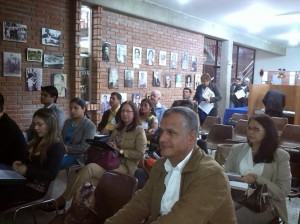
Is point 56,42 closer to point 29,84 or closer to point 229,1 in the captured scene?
point 29,84

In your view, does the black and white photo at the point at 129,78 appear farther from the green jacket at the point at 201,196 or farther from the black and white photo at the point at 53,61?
the green jacket at the point at 201,196

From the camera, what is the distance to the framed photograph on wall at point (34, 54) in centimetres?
472

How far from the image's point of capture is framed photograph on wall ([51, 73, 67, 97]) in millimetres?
5114

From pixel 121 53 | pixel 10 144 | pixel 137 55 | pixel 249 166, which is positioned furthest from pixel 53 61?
pixel 249 166

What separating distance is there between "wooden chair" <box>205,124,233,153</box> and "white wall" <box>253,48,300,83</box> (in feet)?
32.8

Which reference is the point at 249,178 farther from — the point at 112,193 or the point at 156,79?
the point at 156,79

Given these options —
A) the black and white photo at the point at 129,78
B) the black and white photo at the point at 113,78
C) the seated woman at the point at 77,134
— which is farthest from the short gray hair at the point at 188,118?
the black and white photo at the point at 129,78

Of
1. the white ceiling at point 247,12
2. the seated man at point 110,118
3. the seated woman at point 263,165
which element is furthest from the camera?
the white ceiling at point 247,12

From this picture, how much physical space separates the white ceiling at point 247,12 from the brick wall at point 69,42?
85 centimetres

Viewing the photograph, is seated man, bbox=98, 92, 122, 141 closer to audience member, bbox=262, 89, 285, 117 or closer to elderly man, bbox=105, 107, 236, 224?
elderly man, bbox=105, 107, 236, 224

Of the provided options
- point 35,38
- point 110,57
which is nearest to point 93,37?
point 110,57

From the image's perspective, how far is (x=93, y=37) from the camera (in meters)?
5.73

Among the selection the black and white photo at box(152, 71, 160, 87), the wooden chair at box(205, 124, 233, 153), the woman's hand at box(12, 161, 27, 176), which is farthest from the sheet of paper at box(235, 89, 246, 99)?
the woman's hand at box(12, 161, 27, 176)

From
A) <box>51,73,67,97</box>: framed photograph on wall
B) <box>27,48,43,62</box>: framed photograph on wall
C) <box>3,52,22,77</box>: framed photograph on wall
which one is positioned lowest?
<box>51,73,67,97</box>: framed photograph on wall
